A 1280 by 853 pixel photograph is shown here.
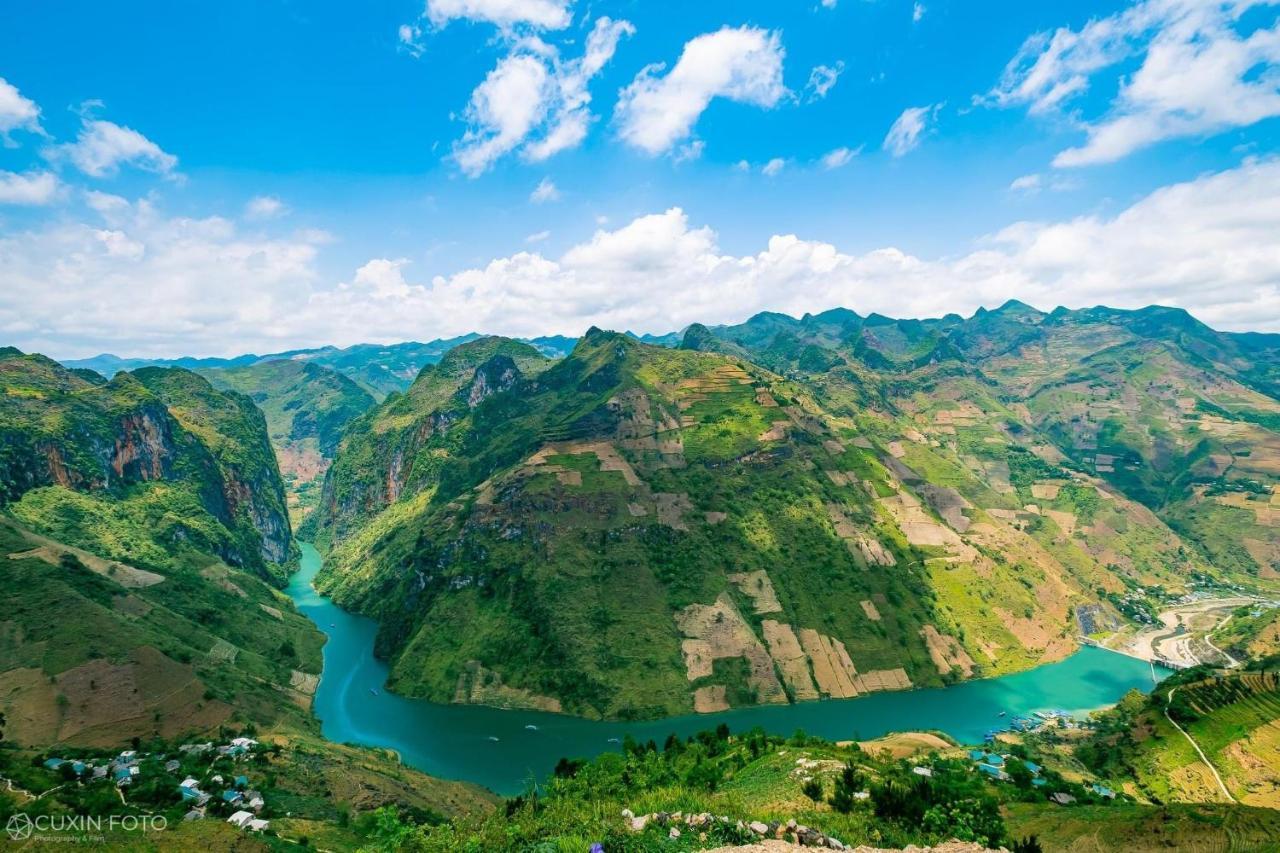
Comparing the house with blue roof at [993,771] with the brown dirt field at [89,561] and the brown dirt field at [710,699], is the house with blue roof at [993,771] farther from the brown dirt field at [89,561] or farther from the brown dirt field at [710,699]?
the brown dirt field at [89,561]

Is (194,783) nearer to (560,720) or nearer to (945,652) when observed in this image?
(560,720)

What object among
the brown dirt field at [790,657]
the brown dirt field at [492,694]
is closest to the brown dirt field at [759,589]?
the brown dirt field at [790,657]

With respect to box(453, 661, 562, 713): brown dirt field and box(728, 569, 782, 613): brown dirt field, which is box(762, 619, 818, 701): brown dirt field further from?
box(453, 661, 562, 713): brown dirt field

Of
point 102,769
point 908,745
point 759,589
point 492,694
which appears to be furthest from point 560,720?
point 102,769

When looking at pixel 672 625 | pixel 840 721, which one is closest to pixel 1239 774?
pixel 840 721

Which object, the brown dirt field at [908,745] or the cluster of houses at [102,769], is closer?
the cluster of houses at [102,769]

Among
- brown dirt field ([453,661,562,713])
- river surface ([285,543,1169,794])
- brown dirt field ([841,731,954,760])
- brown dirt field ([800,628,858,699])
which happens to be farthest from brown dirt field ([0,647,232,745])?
brown dirt field ([800,628,858,699])
